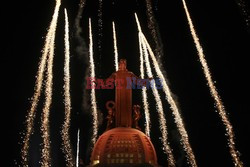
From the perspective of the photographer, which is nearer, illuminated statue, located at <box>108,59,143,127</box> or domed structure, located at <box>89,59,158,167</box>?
domed structure, located at <box>89,59,158,167</box>

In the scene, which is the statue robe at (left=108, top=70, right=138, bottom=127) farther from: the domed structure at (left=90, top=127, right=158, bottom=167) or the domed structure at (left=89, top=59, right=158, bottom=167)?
the domed structure at (left=90, top=127, right=158, bottom=167)

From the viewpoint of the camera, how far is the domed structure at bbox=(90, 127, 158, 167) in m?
16.5

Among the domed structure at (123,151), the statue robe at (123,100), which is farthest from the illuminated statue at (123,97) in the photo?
the domed structure at (123,151)

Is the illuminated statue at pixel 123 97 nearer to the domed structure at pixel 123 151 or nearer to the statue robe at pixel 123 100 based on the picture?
the statue robe at pixel 123 100

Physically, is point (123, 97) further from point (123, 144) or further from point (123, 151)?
point (123, 151)

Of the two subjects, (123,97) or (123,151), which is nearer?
(123,151)

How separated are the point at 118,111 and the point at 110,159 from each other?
3.06 metres

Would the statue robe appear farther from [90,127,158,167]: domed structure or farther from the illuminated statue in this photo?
[90,127,158,167]: domed structure

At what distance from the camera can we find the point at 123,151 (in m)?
16.6

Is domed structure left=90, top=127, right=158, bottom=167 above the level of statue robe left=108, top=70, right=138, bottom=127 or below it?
below

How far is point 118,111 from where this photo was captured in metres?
18.8

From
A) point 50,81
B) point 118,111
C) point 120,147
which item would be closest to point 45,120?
point 50,81

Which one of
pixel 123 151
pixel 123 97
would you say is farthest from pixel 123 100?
pixel 123 151

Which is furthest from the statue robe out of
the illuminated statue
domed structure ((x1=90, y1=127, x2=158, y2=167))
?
domed structure ((x1=90, y1=127, x2=158, y2=167))
